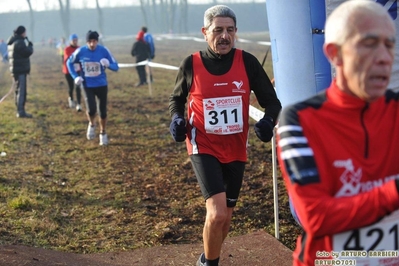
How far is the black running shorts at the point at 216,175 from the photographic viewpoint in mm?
4355

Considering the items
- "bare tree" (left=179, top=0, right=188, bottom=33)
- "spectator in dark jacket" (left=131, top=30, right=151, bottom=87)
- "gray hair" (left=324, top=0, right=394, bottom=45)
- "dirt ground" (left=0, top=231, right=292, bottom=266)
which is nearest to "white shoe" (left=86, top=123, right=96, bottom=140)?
"dirt ground" (left=0, top=231, right=292, bottom=266)

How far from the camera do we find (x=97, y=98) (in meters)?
10.7

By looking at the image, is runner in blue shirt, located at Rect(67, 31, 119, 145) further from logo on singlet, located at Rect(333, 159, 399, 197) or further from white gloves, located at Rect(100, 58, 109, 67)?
logo on singlet, located at Rect(333, 159, 399, 197)

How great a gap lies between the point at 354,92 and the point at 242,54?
2.61 metres

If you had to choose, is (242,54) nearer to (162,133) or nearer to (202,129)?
(202,129)

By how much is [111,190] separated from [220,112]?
3927 mm

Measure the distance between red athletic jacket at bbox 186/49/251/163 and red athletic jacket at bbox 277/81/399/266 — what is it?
7.53ft

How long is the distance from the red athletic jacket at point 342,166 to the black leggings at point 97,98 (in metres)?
8.66

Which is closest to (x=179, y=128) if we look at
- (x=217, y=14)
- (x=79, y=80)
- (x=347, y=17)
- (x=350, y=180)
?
(x=217, y=14)

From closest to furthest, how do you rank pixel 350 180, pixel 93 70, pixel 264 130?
pixel 350 180, pixel 264 130, pixel 93 70

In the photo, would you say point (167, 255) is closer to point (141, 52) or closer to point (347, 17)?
point (347, 17)

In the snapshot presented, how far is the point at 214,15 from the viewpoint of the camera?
4.64m

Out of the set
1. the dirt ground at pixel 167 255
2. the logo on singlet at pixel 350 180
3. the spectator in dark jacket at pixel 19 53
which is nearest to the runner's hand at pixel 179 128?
the dirt ground at pixel 167 255

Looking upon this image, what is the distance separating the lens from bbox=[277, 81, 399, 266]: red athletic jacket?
2031mm
